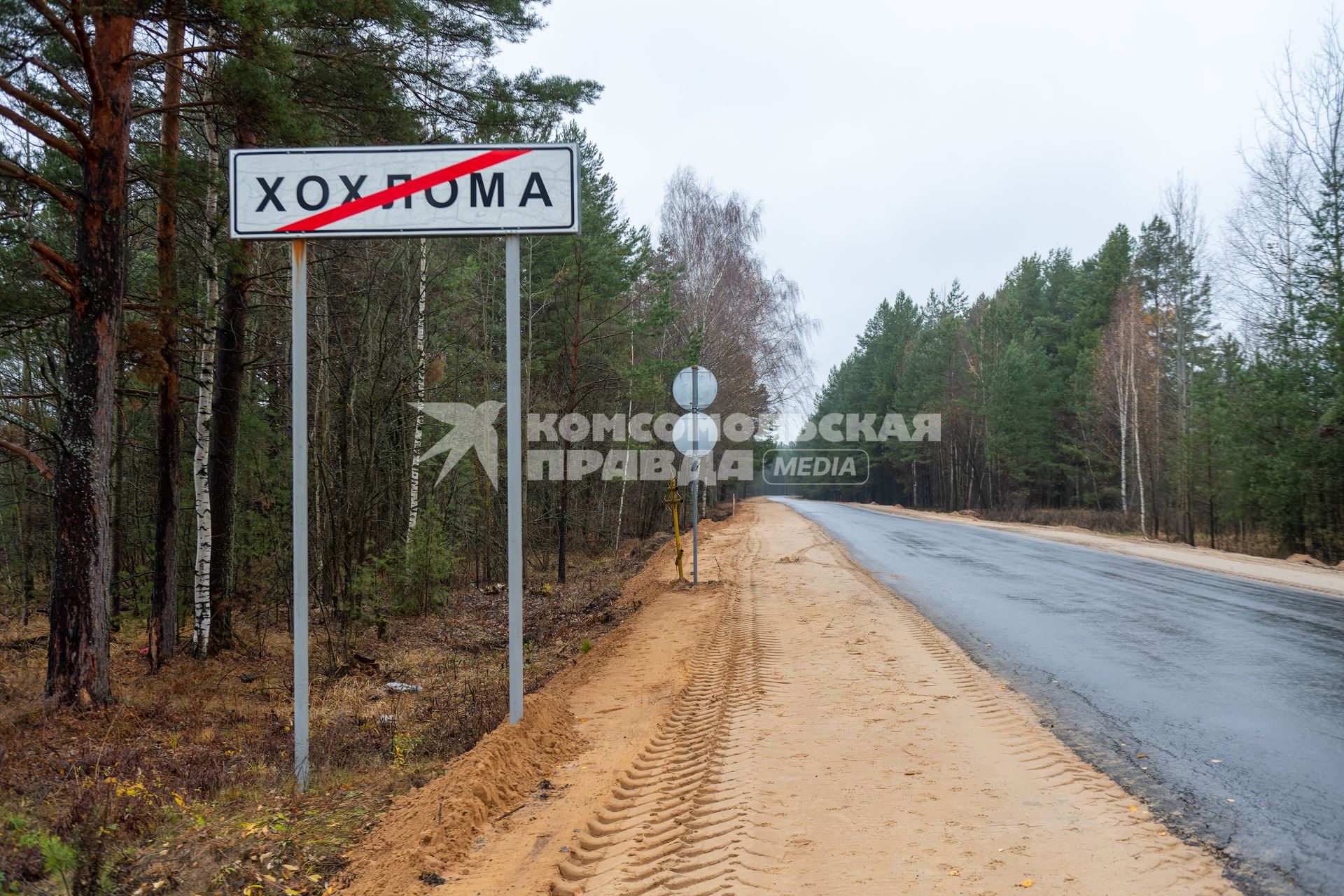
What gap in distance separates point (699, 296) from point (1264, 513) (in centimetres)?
1976

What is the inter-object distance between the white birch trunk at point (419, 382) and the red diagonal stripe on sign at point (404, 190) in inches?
303

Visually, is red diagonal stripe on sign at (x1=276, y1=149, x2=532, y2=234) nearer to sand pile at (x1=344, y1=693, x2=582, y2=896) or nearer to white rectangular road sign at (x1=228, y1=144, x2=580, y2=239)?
white rectangular road sign at (x1=228, y1=144, x2=580, y2=239)

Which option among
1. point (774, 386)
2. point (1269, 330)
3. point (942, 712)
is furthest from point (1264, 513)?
point (942, 712)

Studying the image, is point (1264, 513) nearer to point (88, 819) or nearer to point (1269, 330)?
point (1269, 330)

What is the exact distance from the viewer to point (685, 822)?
405 cm

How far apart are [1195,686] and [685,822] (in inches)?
203

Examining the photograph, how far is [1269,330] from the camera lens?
22266 mm

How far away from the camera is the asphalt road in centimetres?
402

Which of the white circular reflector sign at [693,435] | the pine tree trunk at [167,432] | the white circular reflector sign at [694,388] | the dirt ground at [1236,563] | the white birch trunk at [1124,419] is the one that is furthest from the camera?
the white birch trunk at [1124,419]

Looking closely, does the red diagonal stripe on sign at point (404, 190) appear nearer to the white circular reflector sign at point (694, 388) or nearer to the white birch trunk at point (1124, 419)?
the white circular reflector sign at point (694, 388)

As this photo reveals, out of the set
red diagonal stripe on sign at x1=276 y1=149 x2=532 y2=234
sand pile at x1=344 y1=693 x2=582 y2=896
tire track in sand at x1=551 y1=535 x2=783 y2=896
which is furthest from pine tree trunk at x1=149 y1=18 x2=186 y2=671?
tire track in sand at x1=551 y1=535 x2=783 y2=896

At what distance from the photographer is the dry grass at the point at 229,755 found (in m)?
3.95

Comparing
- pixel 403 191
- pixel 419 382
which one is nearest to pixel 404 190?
pixel 403 191

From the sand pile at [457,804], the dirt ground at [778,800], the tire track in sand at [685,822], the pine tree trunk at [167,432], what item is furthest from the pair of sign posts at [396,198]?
the pine tree trunk at [167,432]
